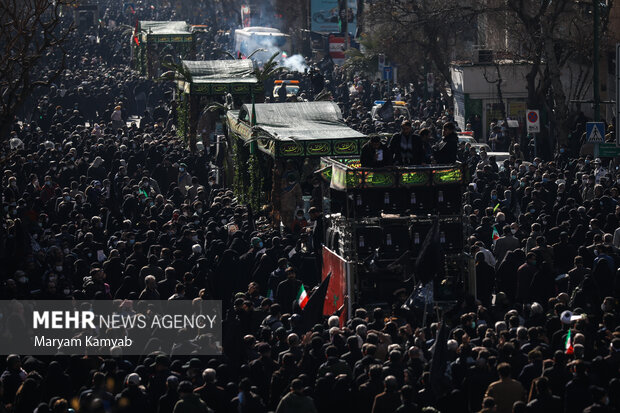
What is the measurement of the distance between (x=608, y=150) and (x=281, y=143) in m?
7.44

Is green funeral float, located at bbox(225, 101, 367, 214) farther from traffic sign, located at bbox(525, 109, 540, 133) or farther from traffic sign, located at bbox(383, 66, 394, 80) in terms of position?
traffic sign, located at bbox(383, 66, 394, 80)

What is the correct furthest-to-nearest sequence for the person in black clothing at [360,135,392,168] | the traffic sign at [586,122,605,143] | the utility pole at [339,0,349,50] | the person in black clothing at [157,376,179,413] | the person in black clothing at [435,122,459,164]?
1. the utility pole at [339,0,349,50]
2. the traffic sign at [586,122,605,143]
3. the person in black clothing at [435,122,459,164]
4. the person in black clothing at [360,135,392,168]
5. the person in black clothing at [157,376,179,413]

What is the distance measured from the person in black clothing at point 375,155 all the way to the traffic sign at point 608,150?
30.7ft

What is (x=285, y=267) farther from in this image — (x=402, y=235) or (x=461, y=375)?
(x=461, y=375)

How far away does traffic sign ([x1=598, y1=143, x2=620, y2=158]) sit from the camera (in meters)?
24.7

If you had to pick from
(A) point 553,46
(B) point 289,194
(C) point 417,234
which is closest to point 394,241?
(C) point 417,234

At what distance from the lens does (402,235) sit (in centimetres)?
1677

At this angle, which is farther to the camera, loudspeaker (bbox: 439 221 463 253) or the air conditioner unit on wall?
the air conditioner unit on wall

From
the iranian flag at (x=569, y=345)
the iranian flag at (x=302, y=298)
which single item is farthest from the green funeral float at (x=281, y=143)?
the iranian flag at (x=569, y=345)

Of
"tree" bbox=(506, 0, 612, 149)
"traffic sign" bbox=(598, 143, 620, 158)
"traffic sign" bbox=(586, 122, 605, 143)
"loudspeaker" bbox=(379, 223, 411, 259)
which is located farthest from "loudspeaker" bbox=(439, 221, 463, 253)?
"tree" bbox=(506, 0, 612, 149)

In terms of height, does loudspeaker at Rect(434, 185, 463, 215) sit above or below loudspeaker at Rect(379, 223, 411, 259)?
above

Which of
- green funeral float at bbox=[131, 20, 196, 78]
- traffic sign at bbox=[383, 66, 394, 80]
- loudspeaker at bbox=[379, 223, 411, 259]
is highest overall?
green funeral float at bbox=[131, 20, 196, 78]

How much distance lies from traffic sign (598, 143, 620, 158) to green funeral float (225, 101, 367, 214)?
5.47 metres

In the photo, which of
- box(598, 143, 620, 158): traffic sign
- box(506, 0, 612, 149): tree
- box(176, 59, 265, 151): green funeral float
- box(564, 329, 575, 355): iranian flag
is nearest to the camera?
box(564, 329, 575, 355): iranian flag
